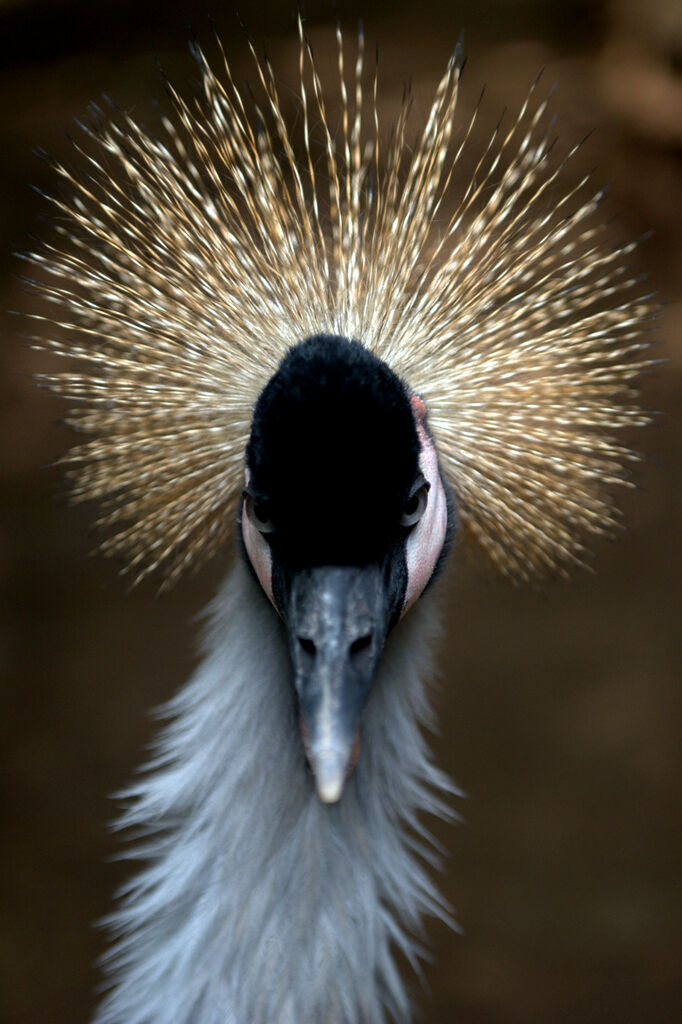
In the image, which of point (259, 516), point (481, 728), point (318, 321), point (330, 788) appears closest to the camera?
point (330, 788)

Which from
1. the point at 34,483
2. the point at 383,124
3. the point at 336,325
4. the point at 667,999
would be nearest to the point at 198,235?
the point at 336,325

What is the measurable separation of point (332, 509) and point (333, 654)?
0.37 ft

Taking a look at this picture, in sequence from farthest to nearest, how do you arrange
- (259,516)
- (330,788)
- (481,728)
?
(481,728)
(259,516)
(330,788)

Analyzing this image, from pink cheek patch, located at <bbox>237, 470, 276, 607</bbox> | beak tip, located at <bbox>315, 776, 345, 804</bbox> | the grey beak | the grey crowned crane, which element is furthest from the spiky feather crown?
beak tip, located at <bbox>315, 776, 345, 804</bbox>

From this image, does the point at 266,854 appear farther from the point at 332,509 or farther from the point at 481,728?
the point at 481,728

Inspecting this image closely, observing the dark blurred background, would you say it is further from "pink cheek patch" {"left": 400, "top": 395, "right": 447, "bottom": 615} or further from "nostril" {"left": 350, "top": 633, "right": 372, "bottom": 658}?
"nostril" {"left": 350, "top": 633, "right": 372, "bottom": 658}

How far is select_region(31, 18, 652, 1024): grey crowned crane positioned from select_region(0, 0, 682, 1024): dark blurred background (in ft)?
2.82

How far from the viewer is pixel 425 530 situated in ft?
3.03

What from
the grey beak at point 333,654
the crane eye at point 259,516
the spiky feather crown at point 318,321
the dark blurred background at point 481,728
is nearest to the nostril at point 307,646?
the grey beak at point 333,654

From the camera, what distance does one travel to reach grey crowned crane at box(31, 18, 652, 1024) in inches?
36.5

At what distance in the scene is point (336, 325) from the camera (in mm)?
987

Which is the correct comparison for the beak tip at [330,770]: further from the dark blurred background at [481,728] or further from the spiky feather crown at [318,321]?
the dark blurred background at [481,728]

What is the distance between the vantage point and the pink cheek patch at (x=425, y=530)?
2.99ft

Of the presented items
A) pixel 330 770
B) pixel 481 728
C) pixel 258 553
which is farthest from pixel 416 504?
pixel 481 728
